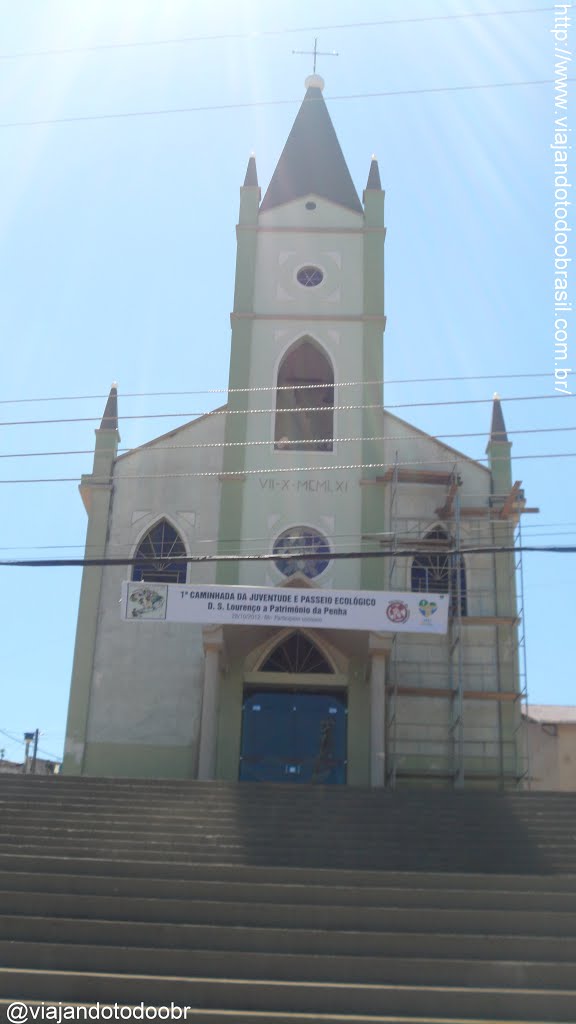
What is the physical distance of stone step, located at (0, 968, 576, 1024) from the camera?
9.97 m

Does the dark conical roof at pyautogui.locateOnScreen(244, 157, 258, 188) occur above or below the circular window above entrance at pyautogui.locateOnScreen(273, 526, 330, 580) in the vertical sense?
above

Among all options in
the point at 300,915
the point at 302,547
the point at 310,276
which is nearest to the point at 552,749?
the point at 302,547

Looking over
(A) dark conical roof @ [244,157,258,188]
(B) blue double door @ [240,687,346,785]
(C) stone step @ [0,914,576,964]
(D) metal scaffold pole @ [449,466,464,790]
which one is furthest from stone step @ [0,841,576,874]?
(A) dark conical roof @ [244,157,258,188]

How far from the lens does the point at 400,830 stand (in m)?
14.5

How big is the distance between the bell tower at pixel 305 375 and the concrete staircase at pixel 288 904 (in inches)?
277

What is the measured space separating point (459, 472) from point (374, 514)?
1999mm

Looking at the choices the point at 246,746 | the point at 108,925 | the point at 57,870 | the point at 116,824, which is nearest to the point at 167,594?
the point at 246,746

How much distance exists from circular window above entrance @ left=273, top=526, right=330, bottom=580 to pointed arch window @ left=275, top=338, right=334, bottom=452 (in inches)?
73.2

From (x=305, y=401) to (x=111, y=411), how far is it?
4219 mm

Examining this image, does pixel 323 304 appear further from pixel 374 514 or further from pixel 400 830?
pixel 400 830

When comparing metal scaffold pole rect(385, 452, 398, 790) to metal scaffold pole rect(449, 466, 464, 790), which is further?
metal scaffold pole rect(385, 452, 398, 790)

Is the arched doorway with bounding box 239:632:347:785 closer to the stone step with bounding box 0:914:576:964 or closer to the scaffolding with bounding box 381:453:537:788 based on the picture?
the scaffolding with bounding box 381:453:537:788

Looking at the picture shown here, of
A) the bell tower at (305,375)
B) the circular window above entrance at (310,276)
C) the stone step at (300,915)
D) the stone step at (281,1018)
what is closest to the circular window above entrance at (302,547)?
the bell tower at (305,375)

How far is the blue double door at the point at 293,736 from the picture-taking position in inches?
811
